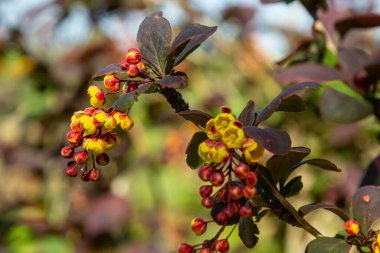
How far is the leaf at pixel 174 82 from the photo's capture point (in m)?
0.59

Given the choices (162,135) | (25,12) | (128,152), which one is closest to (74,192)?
(128,152)

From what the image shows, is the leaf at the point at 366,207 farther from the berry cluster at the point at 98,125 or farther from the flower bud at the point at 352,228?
the berry cluster at the point at 98,125

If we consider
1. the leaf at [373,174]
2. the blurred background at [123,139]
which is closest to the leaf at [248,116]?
the leaf at [373,174]

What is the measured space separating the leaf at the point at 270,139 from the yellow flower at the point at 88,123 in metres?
0.15

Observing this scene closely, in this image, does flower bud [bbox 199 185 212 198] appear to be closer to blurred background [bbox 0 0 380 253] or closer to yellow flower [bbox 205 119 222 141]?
yellow flower [bbox 205 119 222 141]

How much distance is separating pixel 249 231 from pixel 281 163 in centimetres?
8

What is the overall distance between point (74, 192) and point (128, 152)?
0.29 meters

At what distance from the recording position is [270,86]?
248 cm

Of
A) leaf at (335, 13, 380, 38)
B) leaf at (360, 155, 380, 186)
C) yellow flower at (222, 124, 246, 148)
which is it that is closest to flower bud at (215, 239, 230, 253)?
yellow flower at (222, 124, 246, 148)

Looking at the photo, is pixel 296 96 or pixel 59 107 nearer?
pixel 296 96

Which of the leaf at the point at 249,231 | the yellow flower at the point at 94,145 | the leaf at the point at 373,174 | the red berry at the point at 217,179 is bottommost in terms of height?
the leaf at the point at 373,174

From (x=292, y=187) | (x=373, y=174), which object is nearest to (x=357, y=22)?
(x=373, y=174)

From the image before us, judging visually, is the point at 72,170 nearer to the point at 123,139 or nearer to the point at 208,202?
the point at 208,202

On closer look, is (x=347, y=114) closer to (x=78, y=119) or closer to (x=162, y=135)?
(x=78, y=119)
